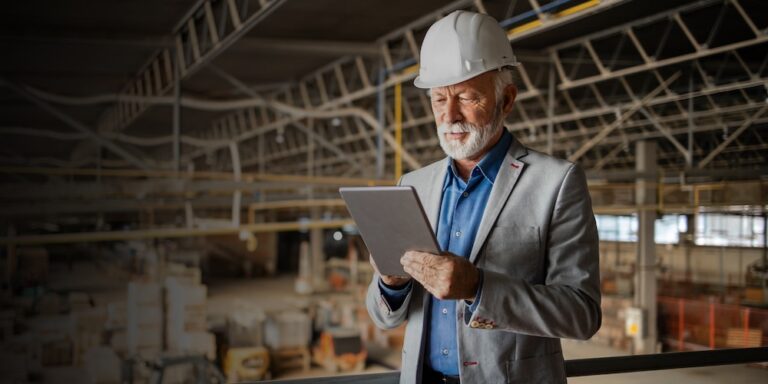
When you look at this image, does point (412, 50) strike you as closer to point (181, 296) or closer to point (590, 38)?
point (590, 38)

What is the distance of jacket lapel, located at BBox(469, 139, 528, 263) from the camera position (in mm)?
1946

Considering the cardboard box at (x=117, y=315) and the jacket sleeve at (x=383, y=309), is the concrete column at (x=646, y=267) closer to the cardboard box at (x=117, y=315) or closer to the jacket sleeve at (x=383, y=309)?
the cardboard box at (x=117, y=315)

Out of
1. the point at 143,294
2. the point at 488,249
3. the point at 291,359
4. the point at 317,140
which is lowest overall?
the point at 291,359

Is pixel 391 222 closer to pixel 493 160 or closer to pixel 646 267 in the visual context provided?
pixel 493 160

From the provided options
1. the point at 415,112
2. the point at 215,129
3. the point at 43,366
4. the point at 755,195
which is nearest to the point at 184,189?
the point at 43,366

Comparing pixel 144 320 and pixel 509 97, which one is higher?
pixel 509 97

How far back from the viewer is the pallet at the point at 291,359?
16672 millimetres

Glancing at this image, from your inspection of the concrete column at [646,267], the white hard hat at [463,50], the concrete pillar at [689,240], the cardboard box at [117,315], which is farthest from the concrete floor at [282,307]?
the concrete pillar at [689,240]

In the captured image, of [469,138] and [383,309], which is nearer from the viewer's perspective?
[469,138]

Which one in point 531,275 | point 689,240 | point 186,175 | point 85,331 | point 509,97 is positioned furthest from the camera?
point 689,240

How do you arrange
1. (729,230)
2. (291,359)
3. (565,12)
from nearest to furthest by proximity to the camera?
(565,12) < (291,359) < (729,230)

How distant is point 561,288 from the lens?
1.81m

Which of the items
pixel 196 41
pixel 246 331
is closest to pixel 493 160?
pixel 196 41

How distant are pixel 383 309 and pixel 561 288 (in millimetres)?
601
